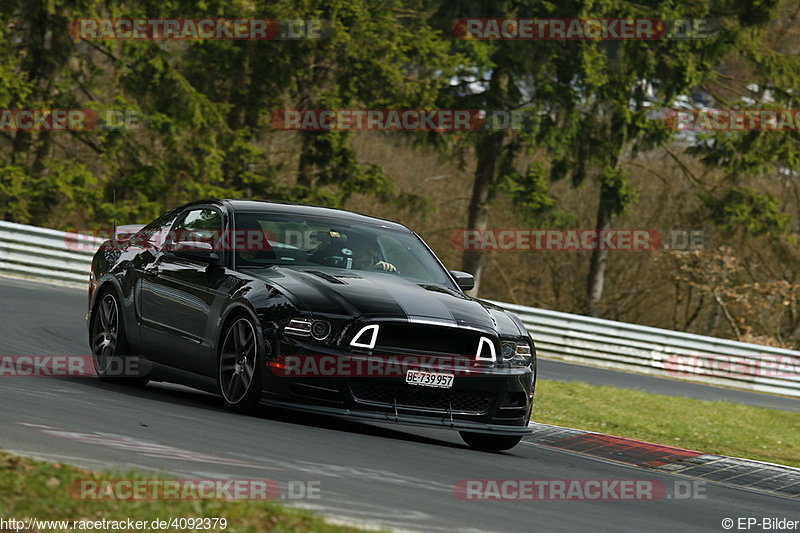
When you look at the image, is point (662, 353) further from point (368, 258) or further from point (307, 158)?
point (368, 258)

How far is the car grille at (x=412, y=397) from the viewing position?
8.39 metres

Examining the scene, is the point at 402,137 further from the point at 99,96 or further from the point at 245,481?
the point at 245,481

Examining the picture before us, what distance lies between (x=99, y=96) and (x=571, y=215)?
12187 millimetres

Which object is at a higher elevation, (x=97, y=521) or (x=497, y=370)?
(x=97, y=521)

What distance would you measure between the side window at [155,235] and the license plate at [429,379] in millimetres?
2772

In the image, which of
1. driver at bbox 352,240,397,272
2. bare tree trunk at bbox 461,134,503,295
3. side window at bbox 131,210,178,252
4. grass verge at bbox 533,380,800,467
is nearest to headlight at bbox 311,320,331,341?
driver at bbox 352,240,397,272

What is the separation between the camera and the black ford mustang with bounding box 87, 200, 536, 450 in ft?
27.4

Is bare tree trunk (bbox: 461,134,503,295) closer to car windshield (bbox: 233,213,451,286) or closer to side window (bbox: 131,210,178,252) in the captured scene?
side window (bbox: 131,210,178,252)

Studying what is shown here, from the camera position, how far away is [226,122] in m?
31.7

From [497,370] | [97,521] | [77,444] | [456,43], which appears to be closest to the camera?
[97,521]

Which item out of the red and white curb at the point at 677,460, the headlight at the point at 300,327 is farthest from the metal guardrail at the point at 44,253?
the headlight at the point at 300,327

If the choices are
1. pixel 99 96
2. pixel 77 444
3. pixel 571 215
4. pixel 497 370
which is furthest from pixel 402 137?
pixel 77 444

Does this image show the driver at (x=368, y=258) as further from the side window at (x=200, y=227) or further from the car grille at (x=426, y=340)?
the car grille at (x=426, y=340)

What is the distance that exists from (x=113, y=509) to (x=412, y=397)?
3.60 meters
